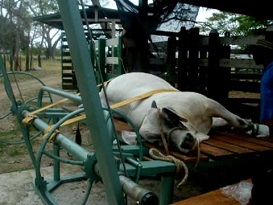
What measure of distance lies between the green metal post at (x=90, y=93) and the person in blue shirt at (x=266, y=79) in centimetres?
244

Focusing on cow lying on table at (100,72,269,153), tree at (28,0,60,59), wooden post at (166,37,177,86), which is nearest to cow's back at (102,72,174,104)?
cow lying on table at (100,72,269,153)

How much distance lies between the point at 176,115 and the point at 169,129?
4.2 inches

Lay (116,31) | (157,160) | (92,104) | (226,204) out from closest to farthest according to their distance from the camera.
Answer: (92,104) → (226,204) → (157,160) → (116,31)

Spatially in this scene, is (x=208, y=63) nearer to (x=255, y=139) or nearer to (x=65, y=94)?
(x=255, y=139)

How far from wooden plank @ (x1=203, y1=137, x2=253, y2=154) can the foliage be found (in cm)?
327

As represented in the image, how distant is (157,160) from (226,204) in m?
0.48

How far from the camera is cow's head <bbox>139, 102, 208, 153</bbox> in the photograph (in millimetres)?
2381

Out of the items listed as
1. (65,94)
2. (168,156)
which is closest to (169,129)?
(168,156)

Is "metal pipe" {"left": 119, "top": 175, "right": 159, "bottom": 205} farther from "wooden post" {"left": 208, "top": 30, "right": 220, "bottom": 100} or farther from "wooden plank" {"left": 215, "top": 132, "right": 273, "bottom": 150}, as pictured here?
"wooden post" {"left": 208, "top": 30, "right": 220, "bottom": 100}

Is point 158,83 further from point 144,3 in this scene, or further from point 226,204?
point 144,3

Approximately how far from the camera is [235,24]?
9352mm

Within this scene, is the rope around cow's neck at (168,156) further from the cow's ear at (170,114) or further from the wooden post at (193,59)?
the wooden post at (193,59)

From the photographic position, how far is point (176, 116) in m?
2.50

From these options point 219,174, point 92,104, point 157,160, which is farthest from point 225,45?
point 92,104
